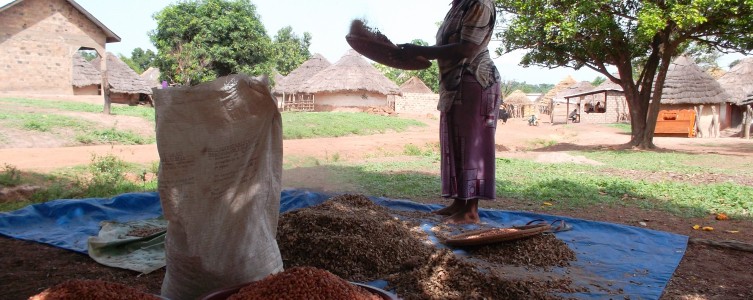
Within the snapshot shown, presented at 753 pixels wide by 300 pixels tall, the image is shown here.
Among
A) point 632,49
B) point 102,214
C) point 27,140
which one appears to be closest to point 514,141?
point 632,49

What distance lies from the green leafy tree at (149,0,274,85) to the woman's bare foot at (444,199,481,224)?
1973 centimetres

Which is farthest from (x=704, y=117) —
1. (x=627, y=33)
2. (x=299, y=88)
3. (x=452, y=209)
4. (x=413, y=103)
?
(x=452, y=209)

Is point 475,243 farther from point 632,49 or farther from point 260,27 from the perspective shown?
point 260,27

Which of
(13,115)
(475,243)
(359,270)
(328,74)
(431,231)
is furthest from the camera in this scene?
(328,74)

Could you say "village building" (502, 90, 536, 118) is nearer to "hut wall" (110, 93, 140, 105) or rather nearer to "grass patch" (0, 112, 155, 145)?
"hut wall" (110, 93, 140, 105)

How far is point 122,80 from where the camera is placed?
2534 centimetres

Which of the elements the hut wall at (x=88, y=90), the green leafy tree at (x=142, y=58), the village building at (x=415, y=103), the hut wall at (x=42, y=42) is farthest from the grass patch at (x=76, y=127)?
the green leafy tree at (x=142, y=58)

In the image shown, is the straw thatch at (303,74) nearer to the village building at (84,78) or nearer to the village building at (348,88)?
the village building at (348,88)

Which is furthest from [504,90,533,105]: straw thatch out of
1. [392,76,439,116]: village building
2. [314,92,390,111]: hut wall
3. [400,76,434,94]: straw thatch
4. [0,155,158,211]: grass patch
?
[0,155,158,211]: grass patch

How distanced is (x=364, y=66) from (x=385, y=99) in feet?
7.51

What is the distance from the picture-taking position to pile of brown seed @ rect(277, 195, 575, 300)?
93.6 inches

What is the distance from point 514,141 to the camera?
54.2 feet

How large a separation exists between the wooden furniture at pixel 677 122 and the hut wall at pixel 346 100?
46.6 ft

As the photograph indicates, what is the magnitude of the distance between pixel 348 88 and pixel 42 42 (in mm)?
13918
